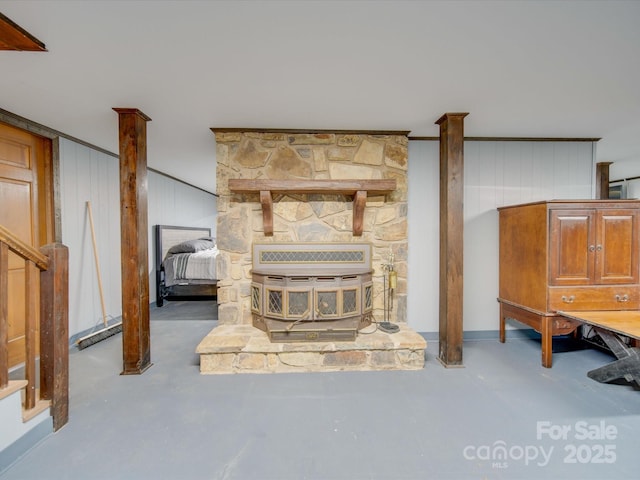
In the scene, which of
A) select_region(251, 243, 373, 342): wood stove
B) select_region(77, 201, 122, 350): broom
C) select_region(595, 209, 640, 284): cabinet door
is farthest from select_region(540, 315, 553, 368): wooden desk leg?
select_region(77, 201, 122, 350): broom

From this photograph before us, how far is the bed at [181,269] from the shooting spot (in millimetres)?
4324

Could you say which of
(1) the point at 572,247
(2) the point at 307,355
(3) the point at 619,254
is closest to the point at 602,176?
(3) the point at 619,254

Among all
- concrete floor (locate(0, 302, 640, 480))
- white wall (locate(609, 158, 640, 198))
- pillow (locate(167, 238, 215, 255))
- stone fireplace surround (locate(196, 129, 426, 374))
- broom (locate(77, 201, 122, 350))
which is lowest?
concrete floor (locate(0, 302, 640, 480))

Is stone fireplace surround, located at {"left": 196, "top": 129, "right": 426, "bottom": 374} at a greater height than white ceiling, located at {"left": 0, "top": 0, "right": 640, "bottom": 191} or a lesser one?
lesser

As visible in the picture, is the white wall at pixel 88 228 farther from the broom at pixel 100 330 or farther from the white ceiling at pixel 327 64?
the white ceiling at pixel 327 64

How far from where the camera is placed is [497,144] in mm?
2955

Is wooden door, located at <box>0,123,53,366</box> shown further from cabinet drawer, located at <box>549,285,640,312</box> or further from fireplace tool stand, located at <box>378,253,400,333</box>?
cabinet drawer, located at <box>549,285,640,312</box>

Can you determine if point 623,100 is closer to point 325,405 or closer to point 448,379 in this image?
point 448,379

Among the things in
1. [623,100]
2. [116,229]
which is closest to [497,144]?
[623,100]

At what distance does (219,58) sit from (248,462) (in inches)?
85.0

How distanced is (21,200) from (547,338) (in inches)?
183

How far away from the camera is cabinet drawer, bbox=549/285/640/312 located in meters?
2.36

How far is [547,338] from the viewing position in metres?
2.37

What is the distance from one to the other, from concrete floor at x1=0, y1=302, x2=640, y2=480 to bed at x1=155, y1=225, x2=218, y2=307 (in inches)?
76.8
